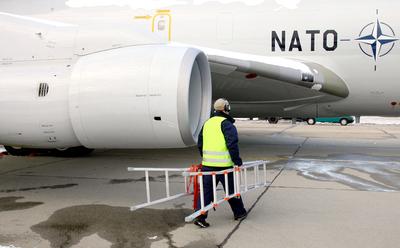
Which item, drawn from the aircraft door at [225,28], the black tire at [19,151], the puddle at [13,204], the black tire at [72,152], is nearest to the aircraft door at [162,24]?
the aircraft door at [225,28]

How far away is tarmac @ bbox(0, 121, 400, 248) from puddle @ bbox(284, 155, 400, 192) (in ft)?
0.07

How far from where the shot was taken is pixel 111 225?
4.89 m

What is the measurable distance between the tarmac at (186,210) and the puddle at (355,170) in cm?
2

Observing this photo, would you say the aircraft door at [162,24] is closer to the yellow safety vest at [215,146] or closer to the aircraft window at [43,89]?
the aircraft window at [43,89]

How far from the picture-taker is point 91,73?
213 inches

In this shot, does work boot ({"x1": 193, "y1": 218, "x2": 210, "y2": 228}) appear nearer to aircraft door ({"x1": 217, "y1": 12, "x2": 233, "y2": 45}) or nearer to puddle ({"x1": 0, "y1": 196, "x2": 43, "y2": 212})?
puddle ({"x1": 0, "y1": 196, "x2": 43, "y2": 212})

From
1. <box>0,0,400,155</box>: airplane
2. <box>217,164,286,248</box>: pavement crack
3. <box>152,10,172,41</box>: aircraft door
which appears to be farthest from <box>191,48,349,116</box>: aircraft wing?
<box>217,164,286,248</box>: pavement crack

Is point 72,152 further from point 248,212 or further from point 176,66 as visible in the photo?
point 248,212

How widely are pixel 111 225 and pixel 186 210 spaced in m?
1.10

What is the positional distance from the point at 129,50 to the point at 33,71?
1.48 m

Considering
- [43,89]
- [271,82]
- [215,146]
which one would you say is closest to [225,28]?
[271,82]

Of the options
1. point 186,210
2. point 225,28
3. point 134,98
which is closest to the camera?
point 134,98

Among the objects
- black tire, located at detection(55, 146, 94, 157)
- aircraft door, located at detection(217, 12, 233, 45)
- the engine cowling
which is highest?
aircraft door, located at detection(217, 12, 233, 45)

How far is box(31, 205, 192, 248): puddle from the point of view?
4.39 m
